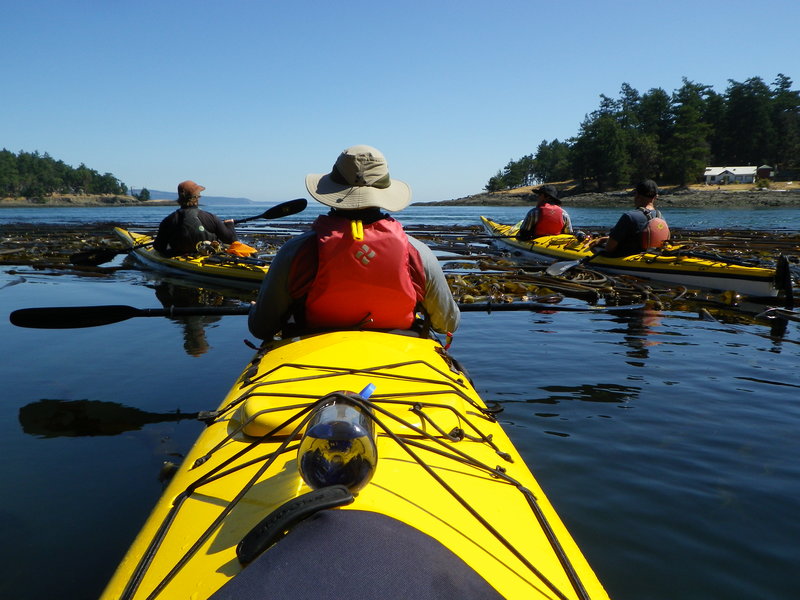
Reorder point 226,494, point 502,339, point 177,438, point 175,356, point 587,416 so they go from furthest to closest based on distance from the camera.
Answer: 1. point 502,339
2. point 175,356
3. point 587,416
4. point 177,438
5. point 226,494

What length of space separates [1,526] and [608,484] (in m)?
3.58

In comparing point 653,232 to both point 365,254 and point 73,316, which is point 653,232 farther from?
point 73,316

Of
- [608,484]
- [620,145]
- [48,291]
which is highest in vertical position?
[620,145]

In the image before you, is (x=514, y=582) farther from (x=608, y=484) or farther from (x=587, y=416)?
(x=587, y=416)

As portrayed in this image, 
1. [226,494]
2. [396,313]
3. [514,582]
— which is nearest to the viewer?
[514,582]

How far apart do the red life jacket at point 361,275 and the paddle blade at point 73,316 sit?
10.2 ft

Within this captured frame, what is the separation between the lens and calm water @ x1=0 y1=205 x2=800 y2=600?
2.78 meters

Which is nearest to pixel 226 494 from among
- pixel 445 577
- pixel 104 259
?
pixel 445 577

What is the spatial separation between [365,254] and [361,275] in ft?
0.40

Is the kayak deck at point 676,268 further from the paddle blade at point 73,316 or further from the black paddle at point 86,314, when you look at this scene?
the paddle blade at point 73,316

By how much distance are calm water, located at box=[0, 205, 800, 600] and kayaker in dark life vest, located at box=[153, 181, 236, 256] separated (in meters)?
3.46

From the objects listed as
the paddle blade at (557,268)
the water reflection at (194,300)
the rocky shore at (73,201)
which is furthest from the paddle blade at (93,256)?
the rocky shore at (73,201)

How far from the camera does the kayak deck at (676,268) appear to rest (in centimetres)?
896

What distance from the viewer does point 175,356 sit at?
6.36 m
